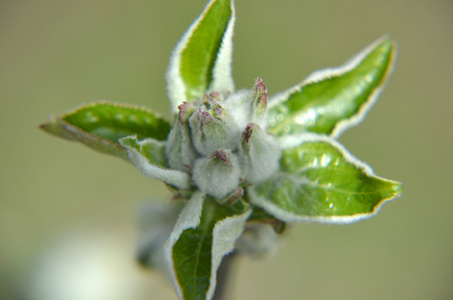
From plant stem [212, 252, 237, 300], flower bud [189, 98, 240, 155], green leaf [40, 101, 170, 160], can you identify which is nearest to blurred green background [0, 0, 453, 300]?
plant stem [212, 252, 237, 300]

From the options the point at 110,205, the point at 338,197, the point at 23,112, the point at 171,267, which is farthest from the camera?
the point at 23,112

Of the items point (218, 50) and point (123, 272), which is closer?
point (218, 50)

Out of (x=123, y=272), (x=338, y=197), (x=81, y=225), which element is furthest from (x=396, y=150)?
(x=338, y=197)

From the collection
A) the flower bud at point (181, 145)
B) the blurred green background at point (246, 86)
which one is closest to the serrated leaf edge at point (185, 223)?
the flower bud at point (181, 145)

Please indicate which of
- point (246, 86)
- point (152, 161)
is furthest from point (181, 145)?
point (246, 86)

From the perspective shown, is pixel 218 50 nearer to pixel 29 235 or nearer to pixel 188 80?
pixel 188 80

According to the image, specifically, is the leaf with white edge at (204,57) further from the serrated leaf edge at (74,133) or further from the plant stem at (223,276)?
the plant stem at (223,276)
